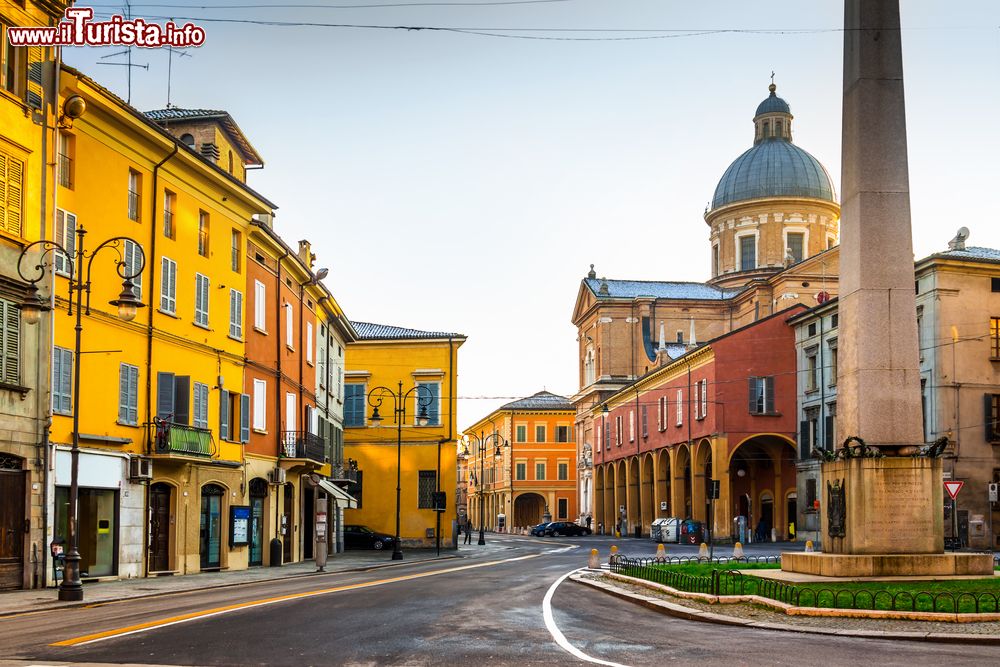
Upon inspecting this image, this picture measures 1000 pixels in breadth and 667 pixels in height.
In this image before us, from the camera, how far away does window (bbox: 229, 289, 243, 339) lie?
37.5m

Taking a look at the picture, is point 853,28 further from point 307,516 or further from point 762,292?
point 762,292

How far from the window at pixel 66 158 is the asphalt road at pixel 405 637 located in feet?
37.5

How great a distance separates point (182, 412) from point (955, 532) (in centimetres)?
3116

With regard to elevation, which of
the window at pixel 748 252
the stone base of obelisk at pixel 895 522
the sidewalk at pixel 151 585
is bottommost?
the sidewalk at pixel 151 585

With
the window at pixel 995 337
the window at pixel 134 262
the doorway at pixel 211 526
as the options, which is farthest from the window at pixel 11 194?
the window at pixel 995 337

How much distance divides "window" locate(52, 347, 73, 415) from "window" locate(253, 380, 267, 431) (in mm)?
11516

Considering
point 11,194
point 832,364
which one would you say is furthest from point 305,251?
point 832,364

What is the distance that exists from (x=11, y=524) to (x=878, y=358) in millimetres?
18492

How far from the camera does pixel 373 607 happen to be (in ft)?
63.8

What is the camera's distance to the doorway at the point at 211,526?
35.1m

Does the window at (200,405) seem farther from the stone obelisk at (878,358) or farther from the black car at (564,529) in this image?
the black car at (564,529)

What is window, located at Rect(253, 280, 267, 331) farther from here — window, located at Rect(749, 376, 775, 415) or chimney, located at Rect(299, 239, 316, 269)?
window, located at Rect(749, 376, 775, 415)

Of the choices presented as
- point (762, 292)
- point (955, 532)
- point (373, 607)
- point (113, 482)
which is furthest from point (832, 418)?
point (373, 607)

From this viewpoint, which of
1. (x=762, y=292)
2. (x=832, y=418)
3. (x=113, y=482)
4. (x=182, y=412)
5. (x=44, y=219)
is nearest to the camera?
(x=44, y=219)
